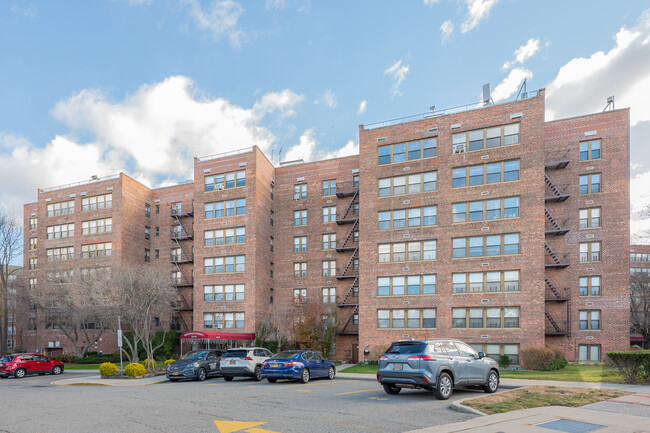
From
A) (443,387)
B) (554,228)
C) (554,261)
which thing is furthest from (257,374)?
(554,228)

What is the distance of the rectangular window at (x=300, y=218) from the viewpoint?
4281cm

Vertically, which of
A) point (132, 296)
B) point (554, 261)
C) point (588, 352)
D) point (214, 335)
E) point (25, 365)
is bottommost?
point (588, 352)

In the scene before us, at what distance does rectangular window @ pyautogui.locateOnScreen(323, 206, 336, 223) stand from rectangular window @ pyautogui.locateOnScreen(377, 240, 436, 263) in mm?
8379

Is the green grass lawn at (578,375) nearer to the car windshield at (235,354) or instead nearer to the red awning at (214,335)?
the car windshield at (235,354)

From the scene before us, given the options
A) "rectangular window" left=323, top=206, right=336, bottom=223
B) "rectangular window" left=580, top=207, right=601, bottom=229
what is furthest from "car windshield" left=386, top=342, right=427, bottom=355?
"rectangular window" left=323, top=206, right=336, bottom=223

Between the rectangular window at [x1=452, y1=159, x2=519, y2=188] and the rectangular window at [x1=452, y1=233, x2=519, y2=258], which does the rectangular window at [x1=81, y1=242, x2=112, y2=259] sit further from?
the rectangular window at [x1=452, y1=159, x2=519, y2=188]

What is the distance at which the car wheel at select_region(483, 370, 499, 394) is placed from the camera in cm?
1400

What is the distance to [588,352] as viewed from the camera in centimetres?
3216

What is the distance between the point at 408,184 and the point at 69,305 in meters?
29.8

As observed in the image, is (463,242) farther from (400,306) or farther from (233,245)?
(233,245)

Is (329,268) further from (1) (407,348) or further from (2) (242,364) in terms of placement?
(1) (407,348)

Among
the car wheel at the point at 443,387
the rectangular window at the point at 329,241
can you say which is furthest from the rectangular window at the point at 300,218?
the car wheel at the point at 443,387

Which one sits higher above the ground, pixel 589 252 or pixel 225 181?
pixel 225 181

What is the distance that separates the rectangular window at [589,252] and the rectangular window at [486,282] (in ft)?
22.5
